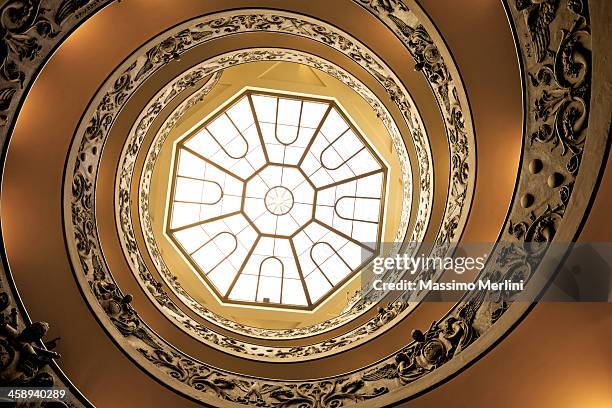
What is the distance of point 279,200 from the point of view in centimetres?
1189

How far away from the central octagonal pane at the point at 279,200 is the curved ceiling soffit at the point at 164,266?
3.11 metres

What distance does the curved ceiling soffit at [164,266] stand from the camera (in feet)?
24.4

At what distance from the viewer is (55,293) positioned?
5.98m

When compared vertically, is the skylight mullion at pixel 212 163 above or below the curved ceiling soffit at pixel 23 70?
above

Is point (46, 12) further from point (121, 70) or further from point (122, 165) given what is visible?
point (122, 165)

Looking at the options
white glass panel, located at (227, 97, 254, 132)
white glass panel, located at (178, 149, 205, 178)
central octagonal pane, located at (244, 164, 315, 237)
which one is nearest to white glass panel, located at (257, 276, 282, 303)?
central octagonal pane, located at (244, 164, 315, 237)

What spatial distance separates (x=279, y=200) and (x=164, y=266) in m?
3.62

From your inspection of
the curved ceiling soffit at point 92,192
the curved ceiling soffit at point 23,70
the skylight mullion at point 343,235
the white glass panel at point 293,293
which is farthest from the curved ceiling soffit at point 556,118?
the white glass panel at point 293,293

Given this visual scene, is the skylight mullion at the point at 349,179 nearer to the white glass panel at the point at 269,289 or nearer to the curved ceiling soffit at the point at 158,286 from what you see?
the white glass panel at the point at 269,289

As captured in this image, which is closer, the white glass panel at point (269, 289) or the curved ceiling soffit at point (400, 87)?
the curved ceiling soffit at point (400, 87)

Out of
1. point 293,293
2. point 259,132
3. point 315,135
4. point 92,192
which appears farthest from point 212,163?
point 92,192

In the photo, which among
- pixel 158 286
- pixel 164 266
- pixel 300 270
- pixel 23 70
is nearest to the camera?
pixel 23 70

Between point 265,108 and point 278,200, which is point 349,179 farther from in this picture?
point 265,108

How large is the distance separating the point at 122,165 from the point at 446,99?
4.49 meters
